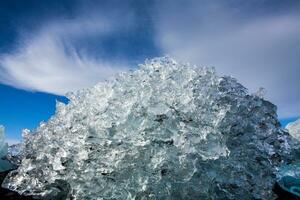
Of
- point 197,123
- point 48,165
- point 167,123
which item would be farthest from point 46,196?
point 197,123

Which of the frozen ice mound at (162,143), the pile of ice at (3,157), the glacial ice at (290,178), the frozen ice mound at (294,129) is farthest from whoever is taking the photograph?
the frozen ice mound at (294,129)

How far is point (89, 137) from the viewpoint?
5660mm

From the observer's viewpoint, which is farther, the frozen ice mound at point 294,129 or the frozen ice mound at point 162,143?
the frozen ice mound at point 294,129

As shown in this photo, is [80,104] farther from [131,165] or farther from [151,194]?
[151,194]

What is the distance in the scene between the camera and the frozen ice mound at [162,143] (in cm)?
536

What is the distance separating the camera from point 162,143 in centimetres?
541

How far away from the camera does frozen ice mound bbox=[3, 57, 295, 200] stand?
5.36 meters

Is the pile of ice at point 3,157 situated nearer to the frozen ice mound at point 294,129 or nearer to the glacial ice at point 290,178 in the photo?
the glacial ice at point 290,178

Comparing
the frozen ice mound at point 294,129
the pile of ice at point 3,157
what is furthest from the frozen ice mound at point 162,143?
the frozen ice mound at point 294,129

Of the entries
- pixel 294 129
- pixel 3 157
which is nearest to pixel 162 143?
pixel 3 157

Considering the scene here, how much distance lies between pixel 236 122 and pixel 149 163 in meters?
1.52

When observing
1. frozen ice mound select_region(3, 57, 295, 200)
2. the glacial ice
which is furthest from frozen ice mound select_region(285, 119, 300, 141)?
frozen ice mound select_region(3, 57, 295, 200)

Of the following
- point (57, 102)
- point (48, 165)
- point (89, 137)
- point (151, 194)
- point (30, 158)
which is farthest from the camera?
point (57, 102)

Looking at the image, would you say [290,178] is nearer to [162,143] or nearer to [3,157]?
[162,143]
